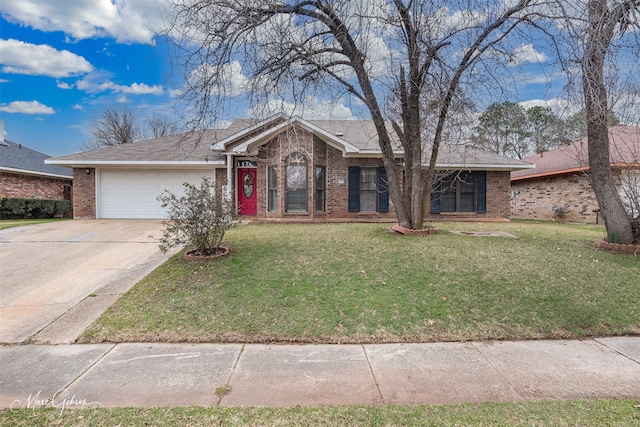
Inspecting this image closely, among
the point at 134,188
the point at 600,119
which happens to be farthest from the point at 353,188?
the point at 134,188

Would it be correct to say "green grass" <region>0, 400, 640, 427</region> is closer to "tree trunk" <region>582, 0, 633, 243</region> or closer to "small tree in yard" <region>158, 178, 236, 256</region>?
"small tree in yard" <region>158, 178, 236, 256</region>

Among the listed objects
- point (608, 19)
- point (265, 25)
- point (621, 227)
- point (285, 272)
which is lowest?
point (285, 272)

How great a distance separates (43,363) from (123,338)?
0.73m

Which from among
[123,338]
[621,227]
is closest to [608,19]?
[621,227]

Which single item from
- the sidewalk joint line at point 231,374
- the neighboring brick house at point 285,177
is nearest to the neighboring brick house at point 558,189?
the neighboring brick house at point 285,177

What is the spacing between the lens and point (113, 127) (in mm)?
31297

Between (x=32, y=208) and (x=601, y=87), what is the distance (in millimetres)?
21381

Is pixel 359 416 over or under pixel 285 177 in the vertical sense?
under

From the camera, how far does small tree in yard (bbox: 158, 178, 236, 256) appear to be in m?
5.97

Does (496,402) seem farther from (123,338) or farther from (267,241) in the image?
(267,241)

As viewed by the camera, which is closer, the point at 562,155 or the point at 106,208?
the point at 106,208

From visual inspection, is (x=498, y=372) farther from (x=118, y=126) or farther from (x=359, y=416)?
(x=118, y=126)

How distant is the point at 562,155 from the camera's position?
17578 mm

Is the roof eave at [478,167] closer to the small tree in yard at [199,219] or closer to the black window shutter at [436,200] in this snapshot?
the black window shutter at [436,200]
